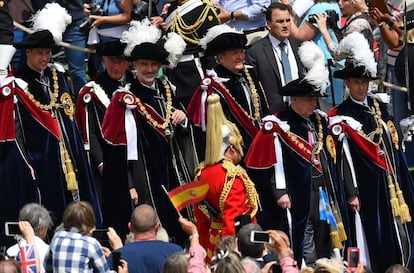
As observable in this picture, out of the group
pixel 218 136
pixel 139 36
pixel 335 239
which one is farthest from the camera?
pixel 139 36

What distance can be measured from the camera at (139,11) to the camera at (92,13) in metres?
0.37

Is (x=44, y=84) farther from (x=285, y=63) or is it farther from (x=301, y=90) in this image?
(x=285, y=63)

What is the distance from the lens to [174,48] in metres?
15.6

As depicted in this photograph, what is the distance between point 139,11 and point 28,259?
5805 millimetres

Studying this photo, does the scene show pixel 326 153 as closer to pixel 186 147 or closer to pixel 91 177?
pixel 186 147

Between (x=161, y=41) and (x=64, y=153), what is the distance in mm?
1452

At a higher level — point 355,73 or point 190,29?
point 190,29

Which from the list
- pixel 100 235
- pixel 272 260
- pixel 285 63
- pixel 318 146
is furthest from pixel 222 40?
pixel 100 235

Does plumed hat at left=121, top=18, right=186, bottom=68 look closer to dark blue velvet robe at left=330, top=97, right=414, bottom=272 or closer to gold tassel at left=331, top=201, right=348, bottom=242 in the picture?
dark blue velvet robe at left=330, top=97, right=414, bottom=272

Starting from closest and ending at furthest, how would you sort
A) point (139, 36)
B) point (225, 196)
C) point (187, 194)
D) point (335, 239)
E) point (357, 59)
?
point (187, 194)
point (225, 196)
point (335, 239)
point (139, 36)
point (357, 59)

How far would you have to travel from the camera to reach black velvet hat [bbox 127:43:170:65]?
15086 millimetres

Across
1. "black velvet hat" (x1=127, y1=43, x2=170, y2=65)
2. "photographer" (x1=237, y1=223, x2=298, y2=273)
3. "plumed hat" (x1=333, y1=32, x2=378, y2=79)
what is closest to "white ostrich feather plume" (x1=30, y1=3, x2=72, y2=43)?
"black velvet hat" (x1=127, y1=43, x2=170, y2=65)

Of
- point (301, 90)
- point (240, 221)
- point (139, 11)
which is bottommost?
point (240, 221)

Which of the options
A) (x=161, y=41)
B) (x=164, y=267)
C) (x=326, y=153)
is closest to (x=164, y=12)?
(x=161, y=41)
